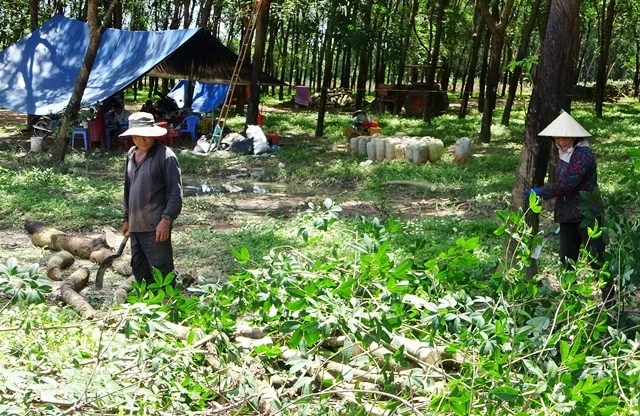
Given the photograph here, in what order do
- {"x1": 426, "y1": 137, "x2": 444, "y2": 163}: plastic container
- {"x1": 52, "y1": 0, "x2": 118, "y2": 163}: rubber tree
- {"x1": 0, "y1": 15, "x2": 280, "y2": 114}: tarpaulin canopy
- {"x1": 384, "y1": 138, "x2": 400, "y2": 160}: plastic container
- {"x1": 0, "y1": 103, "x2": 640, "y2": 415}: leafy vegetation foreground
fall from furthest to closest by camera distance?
1. {"x1": 0, "y1": 15, "x2": 280, "y2": 114}: tarpaulin canopy
2. {"x1": 384, "y1": 138, "x2": 400, "y2": 160}: plastic container
3. {"x1": 426, "y1": 137, "x2": 444, "y2": 163}: plastic container
4. {"x1": 52, "y1": 0, "x2": 118, "y2": 163}: rubber tree
5. {"x1": 0, "y1": 103, "x2": 640, "y2": 415}: leafy vegetation foreground

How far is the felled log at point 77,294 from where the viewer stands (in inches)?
235

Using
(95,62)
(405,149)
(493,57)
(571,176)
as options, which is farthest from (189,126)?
(571,176)

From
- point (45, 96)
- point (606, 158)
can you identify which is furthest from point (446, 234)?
point (45, 96)

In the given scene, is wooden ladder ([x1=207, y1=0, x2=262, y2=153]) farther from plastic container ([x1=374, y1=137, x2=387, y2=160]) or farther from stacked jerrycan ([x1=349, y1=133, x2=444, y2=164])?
plastic container ([x1=374, y1=137, x2=387, y2=160])

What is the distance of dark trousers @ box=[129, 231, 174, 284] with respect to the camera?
19.8 feet

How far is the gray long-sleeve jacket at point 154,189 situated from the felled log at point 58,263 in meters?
1.84

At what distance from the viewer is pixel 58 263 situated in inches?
301

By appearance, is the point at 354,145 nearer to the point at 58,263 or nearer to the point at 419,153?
the point at 419,153

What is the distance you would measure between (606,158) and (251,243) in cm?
903

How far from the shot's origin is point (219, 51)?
19.8 m

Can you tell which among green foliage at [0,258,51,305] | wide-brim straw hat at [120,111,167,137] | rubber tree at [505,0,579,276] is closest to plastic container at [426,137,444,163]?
rubber tree at [505,0,579,276]

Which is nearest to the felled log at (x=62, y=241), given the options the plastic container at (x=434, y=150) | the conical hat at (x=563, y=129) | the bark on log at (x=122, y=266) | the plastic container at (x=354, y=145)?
the bark on log at (x=122, y=266)

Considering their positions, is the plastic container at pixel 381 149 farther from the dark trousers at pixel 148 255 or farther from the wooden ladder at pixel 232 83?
the dark trousers at pixel 148 255

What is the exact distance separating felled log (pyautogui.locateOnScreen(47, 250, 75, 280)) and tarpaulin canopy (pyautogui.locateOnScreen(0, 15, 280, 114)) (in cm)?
922
